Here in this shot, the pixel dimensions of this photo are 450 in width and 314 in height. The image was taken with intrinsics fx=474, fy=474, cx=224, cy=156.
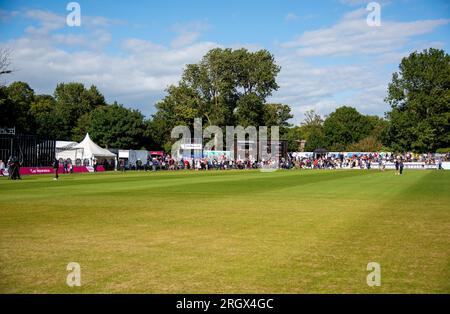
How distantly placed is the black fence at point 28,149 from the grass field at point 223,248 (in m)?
31.6

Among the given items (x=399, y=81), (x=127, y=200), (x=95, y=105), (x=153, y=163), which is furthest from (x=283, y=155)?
(x=127, y=200)

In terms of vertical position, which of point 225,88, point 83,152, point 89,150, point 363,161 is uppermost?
point 225,88

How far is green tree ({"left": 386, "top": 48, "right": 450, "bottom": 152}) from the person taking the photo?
92.7 m

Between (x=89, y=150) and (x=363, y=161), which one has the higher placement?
(x=89, y=150)

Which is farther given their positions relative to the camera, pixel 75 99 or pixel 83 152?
pixel 75 99

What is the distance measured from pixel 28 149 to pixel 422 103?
75.4m

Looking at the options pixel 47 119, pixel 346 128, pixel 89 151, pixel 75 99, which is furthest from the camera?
pixel 346 128

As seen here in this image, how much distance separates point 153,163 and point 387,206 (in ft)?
169

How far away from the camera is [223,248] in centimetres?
903

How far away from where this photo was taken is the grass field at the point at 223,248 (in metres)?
6.55

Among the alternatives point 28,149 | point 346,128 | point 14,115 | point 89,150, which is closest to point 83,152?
point 89,150

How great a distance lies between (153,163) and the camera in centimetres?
6606

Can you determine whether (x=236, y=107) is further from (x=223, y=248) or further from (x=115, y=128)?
(x=223, y=248)
